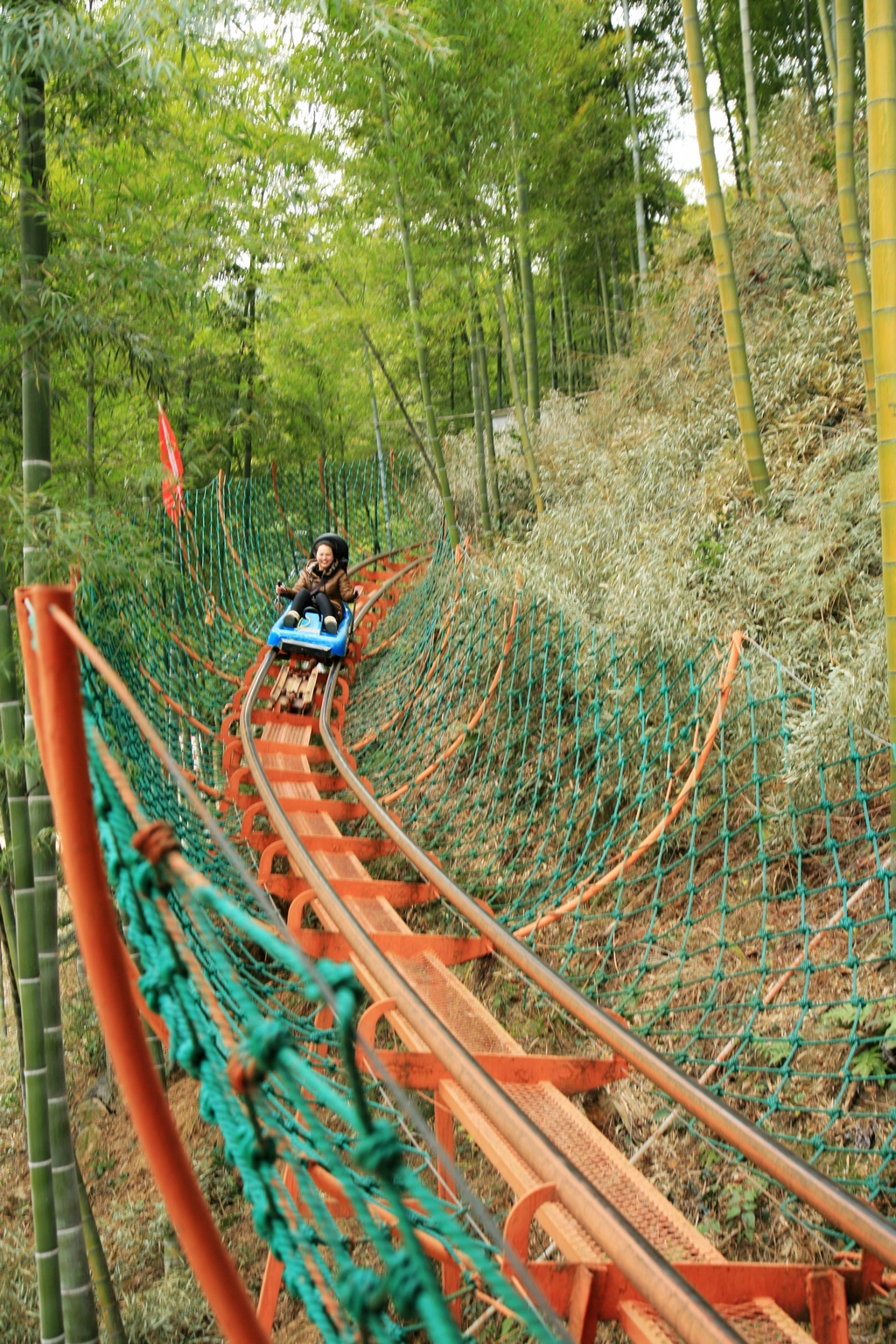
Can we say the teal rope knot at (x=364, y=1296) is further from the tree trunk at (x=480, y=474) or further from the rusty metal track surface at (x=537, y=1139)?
the tree trunk at (x=480, y=474)

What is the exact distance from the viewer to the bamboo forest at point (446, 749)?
1.04 metres

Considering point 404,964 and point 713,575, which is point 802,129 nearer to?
point 713,575

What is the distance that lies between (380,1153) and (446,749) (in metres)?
2.86

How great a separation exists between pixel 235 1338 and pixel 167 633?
130 inches

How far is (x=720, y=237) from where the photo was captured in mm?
3371

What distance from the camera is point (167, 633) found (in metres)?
3.83

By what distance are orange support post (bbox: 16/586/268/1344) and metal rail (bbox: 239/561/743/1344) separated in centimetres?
48

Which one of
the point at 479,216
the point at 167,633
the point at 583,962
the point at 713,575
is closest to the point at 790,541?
the point at 713,575

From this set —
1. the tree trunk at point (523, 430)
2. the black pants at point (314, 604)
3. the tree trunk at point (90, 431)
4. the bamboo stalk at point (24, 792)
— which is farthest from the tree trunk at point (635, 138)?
the bamboo stalk at point (24, 792)

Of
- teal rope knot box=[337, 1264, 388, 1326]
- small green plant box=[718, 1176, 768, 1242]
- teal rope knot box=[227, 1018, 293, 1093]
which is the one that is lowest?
small green plant box=[718, 1176, 768, 1242]

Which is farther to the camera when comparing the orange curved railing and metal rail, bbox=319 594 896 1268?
the orange curved railing

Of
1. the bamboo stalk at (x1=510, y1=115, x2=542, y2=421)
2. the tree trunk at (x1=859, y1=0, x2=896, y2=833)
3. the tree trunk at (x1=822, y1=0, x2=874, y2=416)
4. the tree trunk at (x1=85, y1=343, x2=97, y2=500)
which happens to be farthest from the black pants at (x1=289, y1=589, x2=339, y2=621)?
the tree trunk at (x1=859, y1=0, x2=896, y2=833)

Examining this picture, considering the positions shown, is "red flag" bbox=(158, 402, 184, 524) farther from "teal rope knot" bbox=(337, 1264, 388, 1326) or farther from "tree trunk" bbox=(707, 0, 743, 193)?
"tree trunk" bbox=(707, 0, 743, 193)

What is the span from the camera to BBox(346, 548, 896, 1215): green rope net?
1855 millimetres
